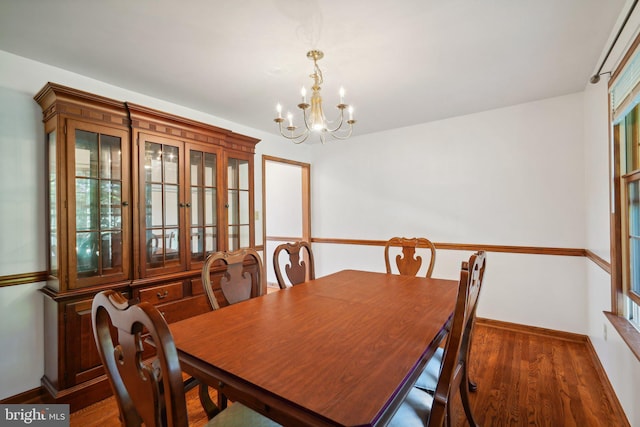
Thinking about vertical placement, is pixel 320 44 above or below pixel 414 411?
above

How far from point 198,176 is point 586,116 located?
3595 mm

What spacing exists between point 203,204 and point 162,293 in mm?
834

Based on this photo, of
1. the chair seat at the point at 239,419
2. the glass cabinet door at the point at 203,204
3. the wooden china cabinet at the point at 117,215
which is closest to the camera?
Result: the chair seat at the point at 239,419

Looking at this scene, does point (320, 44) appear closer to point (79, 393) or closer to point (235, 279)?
point (235, 279)

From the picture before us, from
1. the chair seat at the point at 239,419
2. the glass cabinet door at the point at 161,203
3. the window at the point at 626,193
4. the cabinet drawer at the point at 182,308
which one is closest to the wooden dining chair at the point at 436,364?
the chair seat at the point at 239,419

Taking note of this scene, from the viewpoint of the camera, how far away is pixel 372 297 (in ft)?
5.57

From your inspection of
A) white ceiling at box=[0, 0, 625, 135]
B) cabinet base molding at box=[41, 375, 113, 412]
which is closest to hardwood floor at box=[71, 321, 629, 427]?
cabinet base molding at box=[41, 375, 113, 412]

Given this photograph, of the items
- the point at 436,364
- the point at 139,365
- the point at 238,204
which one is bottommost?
the point at 436,364

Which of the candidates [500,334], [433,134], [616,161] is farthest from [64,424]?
[433,134]

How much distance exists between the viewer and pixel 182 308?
2418 mm

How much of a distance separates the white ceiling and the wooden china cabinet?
320mm

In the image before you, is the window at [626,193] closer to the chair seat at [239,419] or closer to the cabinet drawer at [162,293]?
the chair seat at [239,419]

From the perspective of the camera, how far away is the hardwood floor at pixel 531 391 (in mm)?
1767

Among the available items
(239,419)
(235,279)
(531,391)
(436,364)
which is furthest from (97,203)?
(531,391)
